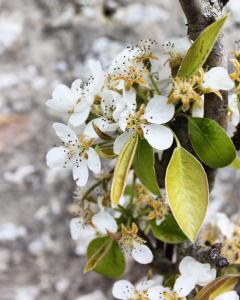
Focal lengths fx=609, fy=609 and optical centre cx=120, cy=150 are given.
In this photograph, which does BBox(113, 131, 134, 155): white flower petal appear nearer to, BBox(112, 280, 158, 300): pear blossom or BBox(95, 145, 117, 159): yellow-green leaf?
BBox(95, 145, 117, 159): yellow-green leaf

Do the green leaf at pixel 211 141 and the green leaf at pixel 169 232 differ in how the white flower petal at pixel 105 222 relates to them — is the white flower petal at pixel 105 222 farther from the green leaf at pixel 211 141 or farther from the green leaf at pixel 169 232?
the green leaf at pixel 211 141

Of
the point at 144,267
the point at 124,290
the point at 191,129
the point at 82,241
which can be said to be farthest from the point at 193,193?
the point at 82,241

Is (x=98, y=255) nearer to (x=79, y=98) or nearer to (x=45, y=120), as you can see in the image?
(x=79, y=98)

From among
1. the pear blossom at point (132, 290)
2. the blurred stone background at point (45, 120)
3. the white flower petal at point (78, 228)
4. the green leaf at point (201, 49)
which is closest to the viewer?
the green leaf at point (201, 49)

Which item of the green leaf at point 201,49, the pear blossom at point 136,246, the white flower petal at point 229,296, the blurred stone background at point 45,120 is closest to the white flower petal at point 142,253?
the pear blossom at point 136,246

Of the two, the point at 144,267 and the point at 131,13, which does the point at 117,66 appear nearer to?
the point at 144,267

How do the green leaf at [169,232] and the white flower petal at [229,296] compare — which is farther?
the green leaf at [169,232]
